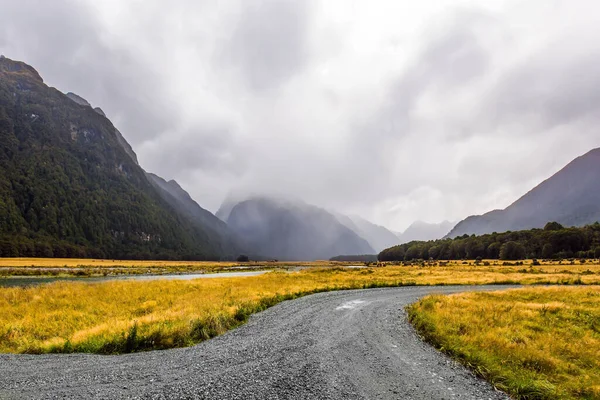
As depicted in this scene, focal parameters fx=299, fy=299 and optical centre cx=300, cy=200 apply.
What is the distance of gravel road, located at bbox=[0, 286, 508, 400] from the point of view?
8438 millimetres

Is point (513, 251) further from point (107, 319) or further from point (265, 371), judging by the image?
point (265, 371)

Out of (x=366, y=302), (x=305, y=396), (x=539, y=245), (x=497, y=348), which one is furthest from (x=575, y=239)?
(x=305, y=396)

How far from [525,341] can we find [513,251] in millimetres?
144915

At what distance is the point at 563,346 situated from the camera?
1337 centimetres

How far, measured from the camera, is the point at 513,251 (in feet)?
431

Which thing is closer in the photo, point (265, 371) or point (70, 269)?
point (265, 371)

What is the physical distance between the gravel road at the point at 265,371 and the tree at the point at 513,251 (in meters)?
145

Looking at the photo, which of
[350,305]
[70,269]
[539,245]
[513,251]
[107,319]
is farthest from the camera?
[539,245]

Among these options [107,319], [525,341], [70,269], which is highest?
[70,269]

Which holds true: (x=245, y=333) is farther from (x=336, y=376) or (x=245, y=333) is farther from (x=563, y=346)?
(x=563, y=346)

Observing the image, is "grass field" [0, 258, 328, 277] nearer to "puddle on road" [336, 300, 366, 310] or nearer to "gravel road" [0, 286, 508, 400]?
"puddle on road" [336, 300, 366, 310]

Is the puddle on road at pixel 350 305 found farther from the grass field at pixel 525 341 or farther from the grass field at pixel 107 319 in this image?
the grass field at pixel 107 319

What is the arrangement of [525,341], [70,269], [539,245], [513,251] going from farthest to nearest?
[539,245] < [513,251] < [70,269] < [525,341]

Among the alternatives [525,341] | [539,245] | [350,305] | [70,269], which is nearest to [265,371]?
[525,341]
